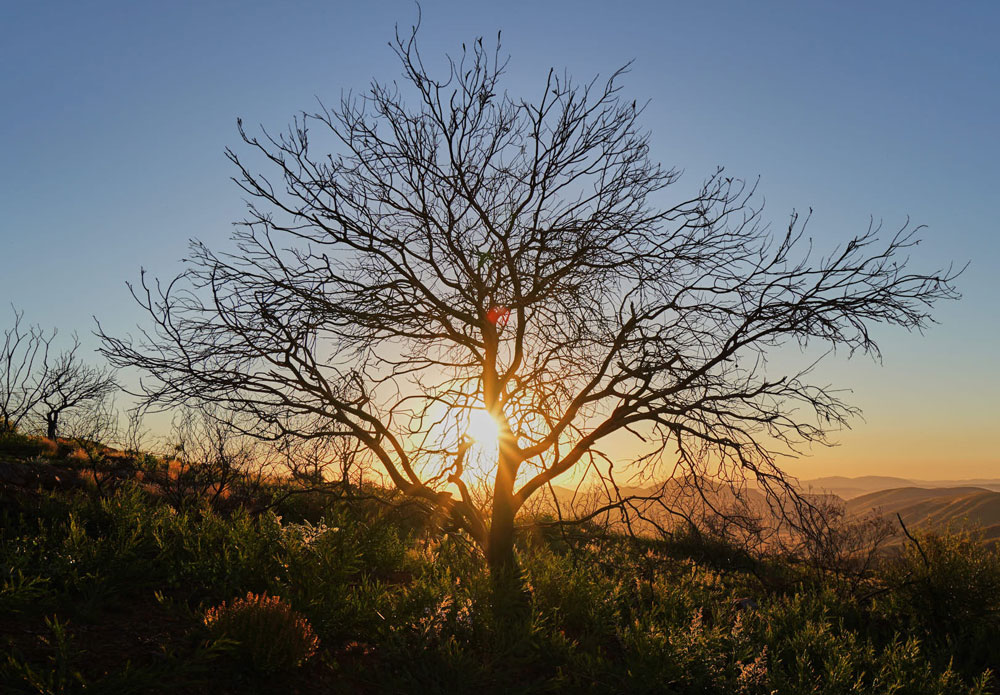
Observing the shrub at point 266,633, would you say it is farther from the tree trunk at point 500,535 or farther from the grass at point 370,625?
the tree trunk at point 500,535

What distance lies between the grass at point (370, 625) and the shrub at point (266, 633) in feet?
0.16

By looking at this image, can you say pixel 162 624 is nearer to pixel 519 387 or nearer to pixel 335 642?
pixel 335 642

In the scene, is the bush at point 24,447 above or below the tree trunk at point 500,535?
above

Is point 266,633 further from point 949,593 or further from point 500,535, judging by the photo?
point 949,593

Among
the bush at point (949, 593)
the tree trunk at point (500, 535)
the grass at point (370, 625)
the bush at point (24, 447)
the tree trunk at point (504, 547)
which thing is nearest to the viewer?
the grass at point (370, 625)

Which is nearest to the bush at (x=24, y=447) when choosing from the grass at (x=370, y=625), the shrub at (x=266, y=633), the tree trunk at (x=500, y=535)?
the grass at (x=370, y=625)

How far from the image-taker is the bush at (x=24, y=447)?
15.9 m

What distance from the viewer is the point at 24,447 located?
16531mm

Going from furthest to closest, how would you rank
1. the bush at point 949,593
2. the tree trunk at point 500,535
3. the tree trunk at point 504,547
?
the bush at point 949,593, the tree trunk at point 500,535, the tree trunk at point 504,547

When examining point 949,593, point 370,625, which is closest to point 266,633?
point 370,625

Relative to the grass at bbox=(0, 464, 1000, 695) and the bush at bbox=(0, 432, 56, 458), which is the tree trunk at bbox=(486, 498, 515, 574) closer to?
the grass at bbox=(0, 464, 1000, 695)

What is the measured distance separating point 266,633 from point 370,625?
1517 millimetres

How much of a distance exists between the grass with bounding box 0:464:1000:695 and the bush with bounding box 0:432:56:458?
8482mm

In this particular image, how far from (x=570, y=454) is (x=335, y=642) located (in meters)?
3.50
